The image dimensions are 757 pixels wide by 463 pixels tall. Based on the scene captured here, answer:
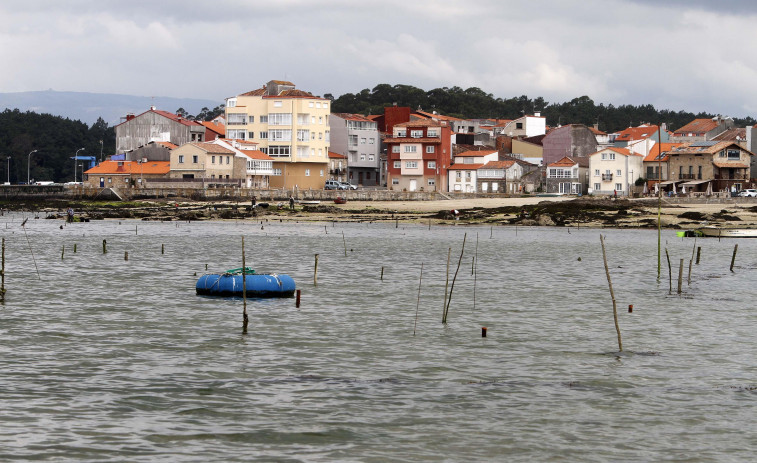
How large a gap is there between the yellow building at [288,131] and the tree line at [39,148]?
152 ft

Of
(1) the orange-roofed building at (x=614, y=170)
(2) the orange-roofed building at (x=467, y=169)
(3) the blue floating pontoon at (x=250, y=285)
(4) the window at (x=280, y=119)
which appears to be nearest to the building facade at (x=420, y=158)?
(2) the orange-roofed building at (x=467, y=169)

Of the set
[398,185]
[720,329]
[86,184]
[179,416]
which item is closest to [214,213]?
[86,184]

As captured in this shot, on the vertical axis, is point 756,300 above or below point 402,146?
below

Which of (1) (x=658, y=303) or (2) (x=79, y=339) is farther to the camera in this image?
(1) (x=658, y=303)

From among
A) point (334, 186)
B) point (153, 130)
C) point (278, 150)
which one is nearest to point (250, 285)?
point (334, 186)

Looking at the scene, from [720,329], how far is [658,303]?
6602 millimetres

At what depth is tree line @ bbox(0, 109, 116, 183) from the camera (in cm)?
17638

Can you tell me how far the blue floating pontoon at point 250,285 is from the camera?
3519 centimetres

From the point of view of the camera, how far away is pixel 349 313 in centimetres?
3288

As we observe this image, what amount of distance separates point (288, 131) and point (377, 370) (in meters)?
120

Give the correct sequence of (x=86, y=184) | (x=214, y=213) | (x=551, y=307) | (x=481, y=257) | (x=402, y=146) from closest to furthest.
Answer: (x=551, y=307) < (x=481, y=257) < (x=214, y=213) < (x=86, y=184) < (x=402, y=146)

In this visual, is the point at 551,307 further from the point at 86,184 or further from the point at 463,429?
the point at 86,184

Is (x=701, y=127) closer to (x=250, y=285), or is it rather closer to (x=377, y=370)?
(x=250, y=285)

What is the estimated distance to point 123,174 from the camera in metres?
130
